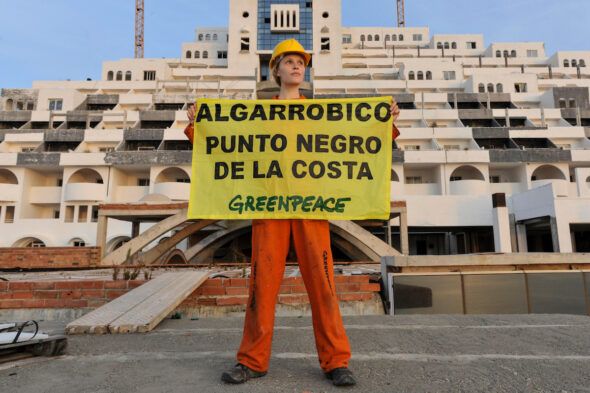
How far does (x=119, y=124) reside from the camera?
39438 mm

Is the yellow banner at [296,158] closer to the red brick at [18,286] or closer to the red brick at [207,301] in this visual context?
the red brick at [207,301]

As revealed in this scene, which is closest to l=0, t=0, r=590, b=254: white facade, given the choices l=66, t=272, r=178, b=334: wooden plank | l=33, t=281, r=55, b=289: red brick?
l=33, t=281, r=55, b=289: red brick

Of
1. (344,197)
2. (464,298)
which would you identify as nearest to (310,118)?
(344,197)

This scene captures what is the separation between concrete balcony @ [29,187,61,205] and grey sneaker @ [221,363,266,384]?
3775 centimetres

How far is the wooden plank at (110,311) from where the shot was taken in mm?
3975

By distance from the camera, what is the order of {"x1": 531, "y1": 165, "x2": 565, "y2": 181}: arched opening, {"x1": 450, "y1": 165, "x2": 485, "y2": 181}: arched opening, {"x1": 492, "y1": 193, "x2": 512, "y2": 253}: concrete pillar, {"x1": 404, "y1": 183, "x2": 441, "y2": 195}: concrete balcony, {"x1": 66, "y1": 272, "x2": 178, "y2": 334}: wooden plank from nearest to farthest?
{"x1": 66, "y1": 272, "x2": 178, "y2": 334}: wooden plank < {"x1": 492, "y1": 193, "x2": 512, "y2": 253}: concrete pillar < {"x1": 404, "y1": 183, "x2": 441, "y2": 195}: concrete balcony < {"x1": 531, "y1": 165, "x2": 565, "y2": 181}: arched opening < {"x1": 450, "y1": 165, "x2": 485, "y2": 181}: arched opening

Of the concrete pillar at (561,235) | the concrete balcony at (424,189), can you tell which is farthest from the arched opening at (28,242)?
the concrete pillar at (561,235)

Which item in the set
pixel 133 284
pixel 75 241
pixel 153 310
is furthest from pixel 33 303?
pixel 75 241

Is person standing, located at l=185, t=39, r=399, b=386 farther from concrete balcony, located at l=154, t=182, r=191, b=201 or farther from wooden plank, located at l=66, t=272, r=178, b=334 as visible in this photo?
concrete balcony, located at l=154, t=182, r=191, b=201

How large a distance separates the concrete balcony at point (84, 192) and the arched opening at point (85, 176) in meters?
2.11

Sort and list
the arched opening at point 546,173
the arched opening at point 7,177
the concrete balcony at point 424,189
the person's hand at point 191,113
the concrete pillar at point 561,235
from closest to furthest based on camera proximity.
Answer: the person's hand at point 191,113 < the concrete pillar at point 561,235 < the concrete balcony at point 424,189 < the arched opening at point 546,173 < the arched opening at point 7,177

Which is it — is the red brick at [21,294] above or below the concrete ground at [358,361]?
above

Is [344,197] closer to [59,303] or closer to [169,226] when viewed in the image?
[59,303]

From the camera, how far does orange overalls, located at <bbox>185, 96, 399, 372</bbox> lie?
8.87 feet
